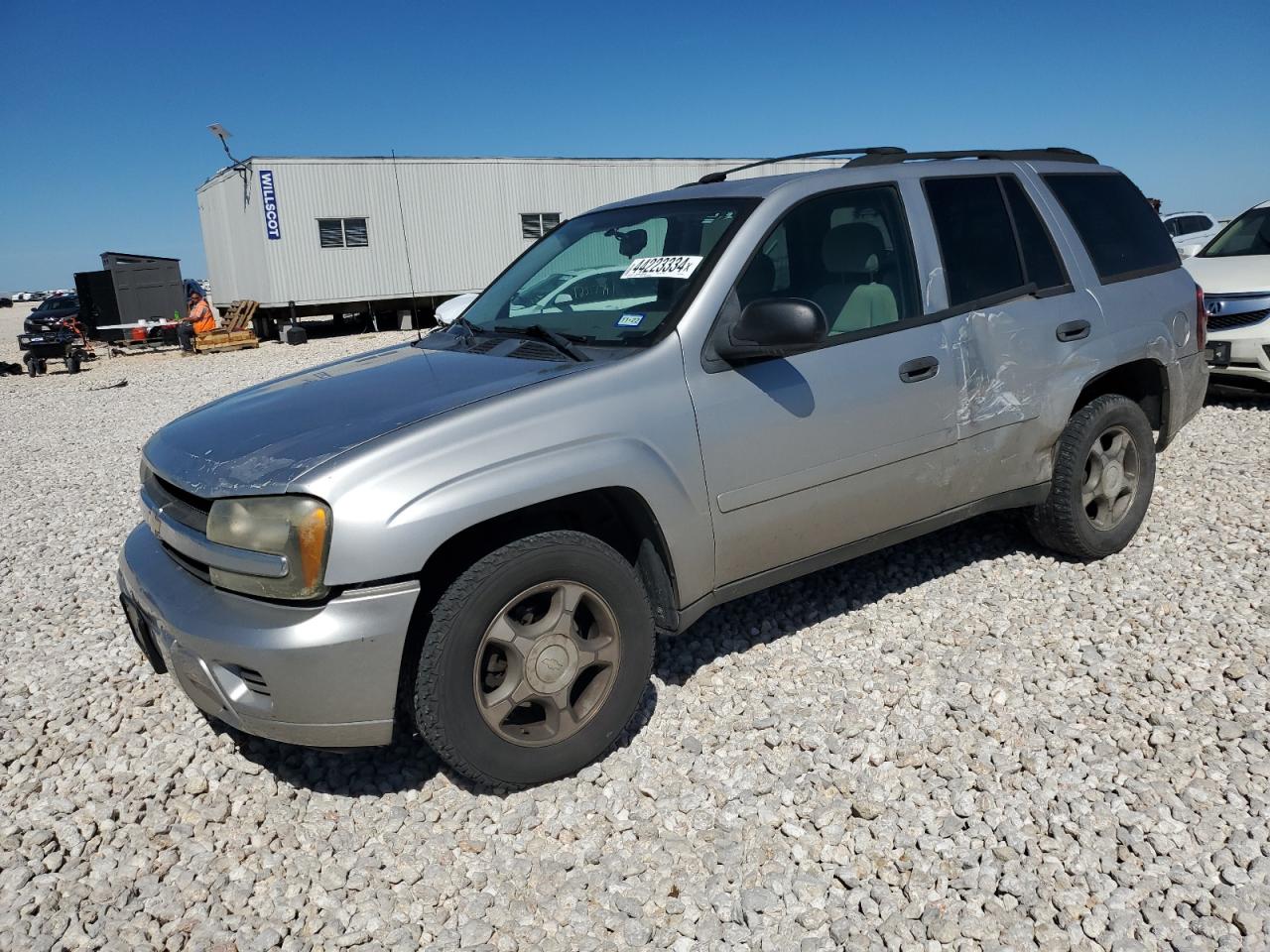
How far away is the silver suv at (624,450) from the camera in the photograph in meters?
2.57

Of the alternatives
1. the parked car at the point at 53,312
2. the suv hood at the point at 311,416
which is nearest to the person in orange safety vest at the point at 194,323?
the parked car at the point at 53,312

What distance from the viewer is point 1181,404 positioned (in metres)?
4.66

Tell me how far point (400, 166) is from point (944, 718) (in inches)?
809

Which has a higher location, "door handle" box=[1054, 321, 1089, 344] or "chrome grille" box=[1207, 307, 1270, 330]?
"door handle" box=[1054, 321, 1089, 344]

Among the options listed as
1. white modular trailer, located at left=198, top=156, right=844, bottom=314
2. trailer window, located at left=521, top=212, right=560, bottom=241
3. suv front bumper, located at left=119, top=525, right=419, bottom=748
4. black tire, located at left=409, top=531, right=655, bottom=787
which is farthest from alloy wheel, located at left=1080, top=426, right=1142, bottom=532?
trailer window, located at left=521, top=212, right=560, bottom=241

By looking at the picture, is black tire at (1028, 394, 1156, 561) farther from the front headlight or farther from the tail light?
the front headlight

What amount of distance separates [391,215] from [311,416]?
19.7 meters

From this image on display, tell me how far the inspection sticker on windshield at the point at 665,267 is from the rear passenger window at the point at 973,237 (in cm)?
113

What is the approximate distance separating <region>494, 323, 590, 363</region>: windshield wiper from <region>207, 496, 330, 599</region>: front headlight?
1054 mm

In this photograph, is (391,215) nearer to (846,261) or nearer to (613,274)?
(613,274)

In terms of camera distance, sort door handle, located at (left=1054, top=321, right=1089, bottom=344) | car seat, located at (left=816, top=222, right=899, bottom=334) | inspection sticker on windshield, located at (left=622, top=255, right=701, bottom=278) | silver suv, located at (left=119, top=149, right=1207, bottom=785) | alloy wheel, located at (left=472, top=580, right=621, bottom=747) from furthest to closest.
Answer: door handle, located at (left=1054, top=321, right=1089, bottom=344) → car seat, located at (left=816, top=222, right=899, bottom=334) → inspection sticker on windshield, located at (left=622, top=255, right=701, bottom=278) → alloy wheel, located at (left=472, top=580, right=621, bottom=747) → silver suv, located at (left=119, top=149, right=1207, bottom=785)

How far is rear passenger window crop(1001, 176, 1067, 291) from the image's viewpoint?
13.3 feet

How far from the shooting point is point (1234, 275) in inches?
311

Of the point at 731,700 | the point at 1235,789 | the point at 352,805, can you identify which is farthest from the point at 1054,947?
the point at 352,805
